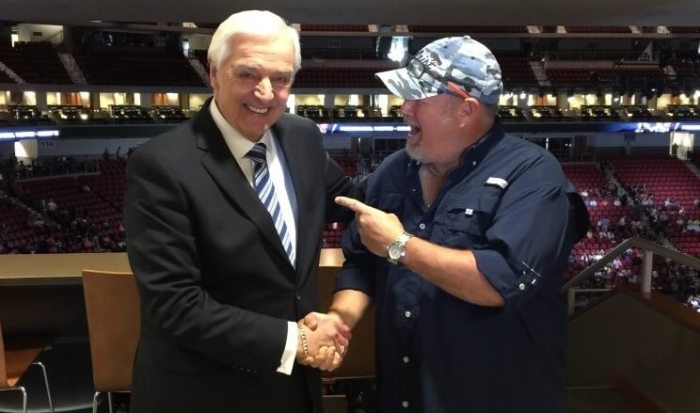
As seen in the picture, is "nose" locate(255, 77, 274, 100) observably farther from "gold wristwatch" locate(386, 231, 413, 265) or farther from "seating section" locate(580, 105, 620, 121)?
"seating section" locate(580, 105, 620, 121)

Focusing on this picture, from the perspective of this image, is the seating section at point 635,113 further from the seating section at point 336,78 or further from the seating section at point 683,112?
the seating section at point 336,78

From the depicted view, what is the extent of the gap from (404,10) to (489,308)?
6.10 m

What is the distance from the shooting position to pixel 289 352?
144 cm

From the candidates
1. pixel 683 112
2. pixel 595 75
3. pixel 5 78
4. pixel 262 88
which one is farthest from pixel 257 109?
pixel 595 75

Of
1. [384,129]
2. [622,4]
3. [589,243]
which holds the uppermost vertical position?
[622,4]

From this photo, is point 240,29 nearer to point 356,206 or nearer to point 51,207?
point 356,206

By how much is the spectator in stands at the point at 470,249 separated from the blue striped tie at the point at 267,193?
6.4 inches

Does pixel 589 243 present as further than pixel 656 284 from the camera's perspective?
Yes

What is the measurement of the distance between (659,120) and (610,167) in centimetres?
302

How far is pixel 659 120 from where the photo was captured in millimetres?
24453

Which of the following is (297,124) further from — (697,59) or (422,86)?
(697,59)

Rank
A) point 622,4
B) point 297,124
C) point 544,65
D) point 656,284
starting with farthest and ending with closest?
point 544,65, point 622,4, point 656,284, point 297,124

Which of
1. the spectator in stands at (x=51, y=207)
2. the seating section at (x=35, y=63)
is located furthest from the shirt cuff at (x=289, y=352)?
the seating section at (x=35, y=63)

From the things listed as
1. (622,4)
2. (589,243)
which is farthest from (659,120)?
(622,4)
